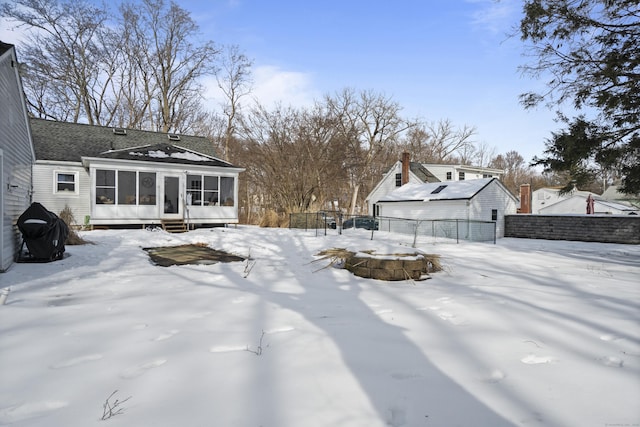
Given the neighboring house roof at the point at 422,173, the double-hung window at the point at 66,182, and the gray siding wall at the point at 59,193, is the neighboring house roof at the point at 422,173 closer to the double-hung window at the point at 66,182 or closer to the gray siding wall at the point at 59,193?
the gray siding wall at the point at 59,193

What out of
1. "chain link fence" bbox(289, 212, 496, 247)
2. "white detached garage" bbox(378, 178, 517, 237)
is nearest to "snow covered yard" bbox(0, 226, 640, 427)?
"chain link fence" bbox(289, 212, 496, 247)

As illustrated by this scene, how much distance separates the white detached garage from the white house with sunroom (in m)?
12.2

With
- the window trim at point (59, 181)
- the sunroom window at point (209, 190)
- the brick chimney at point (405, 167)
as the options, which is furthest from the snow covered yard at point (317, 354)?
the brick chimney at point (405, 167)

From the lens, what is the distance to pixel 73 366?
268cm

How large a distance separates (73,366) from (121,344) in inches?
17.4

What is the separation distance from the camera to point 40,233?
287 inches

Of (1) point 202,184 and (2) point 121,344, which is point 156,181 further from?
(2) point 121,344

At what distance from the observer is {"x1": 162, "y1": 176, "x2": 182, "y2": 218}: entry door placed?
15453 millimetres

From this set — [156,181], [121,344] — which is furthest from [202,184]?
[121,344]

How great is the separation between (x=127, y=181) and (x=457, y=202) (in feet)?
57.2

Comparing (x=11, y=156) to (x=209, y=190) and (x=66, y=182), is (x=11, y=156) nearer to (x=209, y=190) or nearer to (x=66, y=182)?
(x=209, y=190)

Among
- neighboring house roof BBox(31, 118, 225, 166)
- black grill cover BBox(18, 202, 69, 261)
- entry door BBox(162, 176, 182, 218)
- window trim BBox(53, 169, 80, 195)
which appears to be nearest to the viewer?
black grill cover BBox(18, 202, 69, 261)

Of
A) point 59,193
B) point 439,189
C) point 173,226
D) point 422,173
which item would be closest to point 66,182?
point 59,193

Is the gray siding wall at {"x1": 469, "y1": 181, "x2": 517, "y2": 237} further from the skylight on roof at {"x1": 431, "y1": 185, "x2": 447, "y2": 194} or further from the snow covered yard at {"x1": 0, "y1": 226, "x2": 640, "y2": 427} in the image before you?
the snow covered yard at {"x1": 0, "y1": 226, "x2": 640, "y2": 427}
